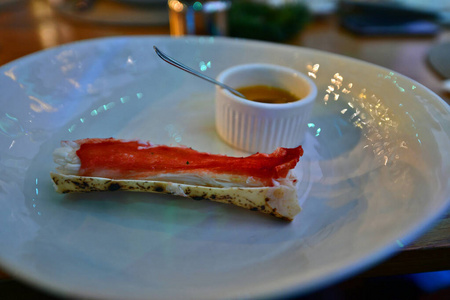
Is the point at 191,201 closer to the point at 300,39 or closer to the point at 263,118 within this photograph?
the point at 263,118

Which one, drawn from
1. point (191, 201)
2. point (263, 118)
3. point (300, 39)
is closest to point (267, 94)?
point (263, 118)

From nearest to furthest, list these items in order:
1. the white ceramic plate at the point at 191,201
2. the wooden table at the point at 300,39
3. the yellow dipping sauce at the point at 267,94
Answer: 1. the white ceramic plate at the point at 191,201
2. the yellow dipping sauce at the point at 267,94
3. the wooden table at the point at 300,39

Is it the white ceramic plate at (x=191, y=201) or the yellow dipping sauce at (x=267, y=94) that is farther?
the yellow dipping sauce at (x=267, y=94)

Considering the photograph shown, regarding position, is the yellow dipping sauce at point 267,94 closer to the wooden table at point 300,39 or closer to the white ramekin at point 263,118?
the white ramekin at point 263,118

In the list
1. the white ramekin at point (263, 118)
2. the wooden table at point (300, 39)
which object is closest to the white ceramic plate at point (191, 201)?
the white ramekin at point (263, 118)

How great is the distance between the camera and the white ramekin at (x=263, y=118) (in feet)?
2.36

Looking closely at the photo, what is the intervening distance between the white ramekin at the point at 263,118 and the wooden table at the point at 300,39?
1.98 ft

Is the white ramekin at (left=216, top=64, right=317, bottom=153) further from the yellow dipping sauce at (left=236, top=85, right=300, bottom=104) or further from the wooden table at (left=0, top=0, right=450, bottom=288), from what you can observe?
the wooden table at (left=0, top=0, right=450, bottom=288)

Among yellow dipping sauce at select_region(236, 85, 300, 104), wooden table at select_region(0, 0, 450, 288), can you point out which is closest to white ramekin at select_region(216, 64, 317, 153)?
yellow dipping sauce at select_region(236, 85, 300, 104)

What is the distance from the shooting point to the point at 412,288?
899mm

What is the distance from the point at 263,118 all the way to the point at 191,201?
263 mm

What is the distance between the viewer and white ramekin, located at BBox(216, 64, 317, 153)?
72cm

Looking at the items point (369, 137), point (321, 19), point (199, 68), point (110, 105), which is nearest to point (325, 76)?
point (369, 137)

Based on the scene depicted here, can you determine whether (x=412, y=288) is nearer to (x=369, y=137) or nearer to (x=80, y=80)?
(x=369, y=137)
